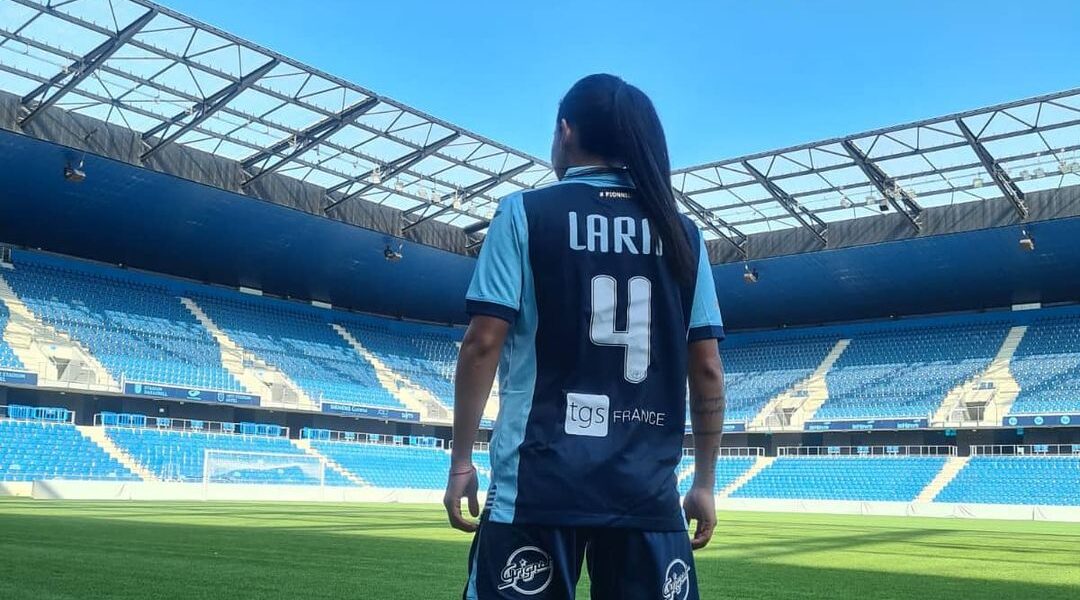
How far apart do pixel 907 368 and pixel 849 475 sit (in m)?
6.23

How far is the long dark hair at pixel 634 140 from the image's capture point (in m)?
2.69

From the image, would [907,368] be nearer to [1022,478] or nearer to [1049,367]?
[1049,367]

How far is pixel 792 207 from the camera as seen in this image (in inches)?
1368

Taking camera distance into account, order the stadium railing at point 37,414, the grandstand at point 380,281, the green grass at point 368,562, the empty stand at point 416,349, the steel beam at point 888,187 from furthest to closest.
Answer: the empty stand at point 416,349, the stadium railing at point 37,414, the steel beam at point 888,187, the grandstand at point 380,281, the green grass at point 368,562

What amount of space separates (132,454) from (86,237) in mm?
8232

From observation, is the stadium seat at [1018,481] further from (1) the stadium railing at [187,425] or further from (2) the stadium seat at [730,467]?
(1) the stadium railing at [187,425]

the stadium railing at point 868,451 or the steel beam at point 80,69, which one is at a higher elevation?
the steel beam at point 80,69

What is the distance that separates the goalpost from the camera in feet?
112

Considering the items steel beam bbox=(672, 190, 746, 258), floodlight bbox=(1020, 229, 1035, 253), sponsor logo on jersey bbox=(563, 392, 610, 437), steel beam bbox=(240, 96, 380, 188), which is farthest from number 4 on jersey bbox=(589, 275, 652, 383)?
floodlight bbox=(1020, 229, 1035, 253)

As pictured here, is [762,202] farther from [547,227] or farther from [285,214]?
[547,227]

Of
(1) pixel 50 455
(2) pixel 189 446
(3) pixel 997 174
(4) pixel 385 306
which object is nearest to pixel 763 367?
(4) pixel 385 306

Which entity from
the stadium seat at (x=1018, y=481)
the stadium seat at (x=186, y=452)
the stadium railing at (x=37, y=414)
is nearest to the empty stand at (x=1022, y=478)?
the stadium seat at (x=1018, y=481)

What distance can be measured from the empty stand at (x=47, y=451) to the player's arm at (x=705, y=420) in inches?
1222

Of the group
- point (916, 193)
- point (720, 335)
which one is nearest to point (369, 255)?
point (916, 193)
